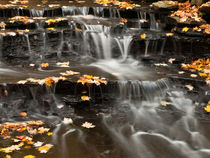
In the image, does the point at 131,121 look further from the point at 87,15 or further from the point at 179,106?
the point at 87,15

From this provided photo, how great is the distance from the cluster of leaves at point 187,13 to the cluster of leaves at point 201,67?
1.40 meters

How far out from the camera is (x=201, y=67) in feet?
23.9

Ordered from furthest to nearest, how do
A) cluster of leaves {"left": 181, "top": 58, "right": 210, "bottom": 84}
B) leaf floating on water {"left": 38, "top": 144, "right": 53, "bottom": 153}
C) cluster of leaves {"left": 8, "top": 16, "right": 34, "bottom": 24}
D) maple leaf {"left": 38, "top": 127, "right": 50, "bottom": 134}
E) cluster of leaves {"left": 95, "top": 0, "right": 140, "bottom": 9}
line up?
cluster of leaves {"left": 95, "top": 0, "right": 140, "bottom": 9}
cluster of leaves {"left": 8, "top": 16, "right": 34, "bottom": 24}
cluster of leaves {"left": 181, "top": 58, "right": 210, "bottom": 84}
maple leaf {"left": 38, "top": 127, "right": 50, "bottom": 134}
leaf floating on water {"left": 38, "top": 144, "right": 53, "bottom": 153}

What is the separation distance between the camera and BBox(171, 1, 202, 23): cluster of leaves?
809 cm

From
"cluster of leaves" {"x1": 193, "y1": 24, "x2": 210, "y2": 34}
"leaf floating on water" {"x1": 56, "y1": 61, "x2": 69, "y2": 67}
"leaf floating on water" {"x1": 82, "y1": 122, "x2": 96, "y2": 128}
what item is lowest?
"leaf floating on water" {"x1": 82, "y1": 122, "x2": 96, "y2": 128}

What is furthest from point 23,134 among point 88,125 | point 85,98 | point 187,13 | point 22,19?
point 187,13

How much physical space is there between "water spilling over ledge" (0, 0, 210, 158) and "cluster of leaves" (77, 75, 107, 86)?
0.08 ft

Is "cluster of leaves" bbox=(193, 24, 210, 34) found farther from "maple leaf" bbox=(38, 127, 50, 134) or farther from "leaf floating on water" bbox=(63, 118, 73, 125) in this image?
"maple leaf" bbox=(38, 127, 50, 134)

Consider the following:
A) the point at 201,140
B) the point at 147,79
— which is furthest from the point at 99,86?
the point at 201,140

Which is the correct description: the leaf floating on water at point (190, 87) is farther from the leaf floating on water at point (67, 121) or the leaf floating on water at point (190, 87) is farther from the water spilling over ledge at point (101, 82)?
the leaf floating on water at point (67, 121)

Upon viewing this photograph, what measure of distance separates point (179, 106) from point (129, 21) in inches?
157

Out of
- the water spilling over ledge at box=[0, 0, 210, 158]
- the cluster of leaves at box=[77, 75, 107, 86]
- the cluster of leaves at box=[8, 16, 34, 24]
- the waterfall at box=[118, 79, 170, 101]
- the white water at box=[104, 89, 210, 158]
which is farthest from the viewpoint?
the cluster of leaves at box=[8, 16, 34, 24]

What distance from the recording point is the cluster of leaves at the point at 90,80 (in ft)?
18.4

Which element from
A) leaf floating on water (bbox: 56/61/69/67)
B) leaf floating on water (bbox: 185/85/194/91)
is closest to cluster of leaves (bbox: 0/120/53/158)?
leaf floating on water (bbox: 56/61/69/67)
